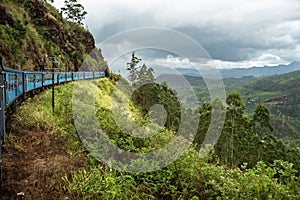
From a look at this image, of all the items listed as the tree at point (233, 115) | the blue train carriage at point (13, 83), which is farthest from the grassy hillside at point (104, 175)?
the tree at point (233, 115)

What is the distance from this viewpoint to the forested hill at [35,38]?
19.7 m

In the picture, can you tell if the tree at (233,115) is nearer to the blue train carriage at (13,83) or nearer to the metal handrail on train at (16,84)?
the metal handrail on train at (16,84)

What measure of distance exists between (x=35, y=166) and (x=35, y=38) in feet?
75.7

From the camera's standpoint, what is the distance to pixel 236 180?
5379 millimetres

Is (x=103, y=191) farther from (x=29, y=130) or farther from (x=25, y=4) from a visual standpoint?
(x=25, y=4)

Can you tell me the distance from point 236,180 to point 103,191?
276 centimetres

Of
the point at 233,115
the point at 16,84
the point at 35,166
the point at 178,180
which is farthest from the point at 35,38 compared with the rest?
the point at 178,180

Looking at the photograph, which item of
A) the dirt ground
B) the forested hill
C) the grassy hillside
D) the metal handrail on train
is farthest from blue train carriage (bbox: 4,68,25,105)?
the dirt ground

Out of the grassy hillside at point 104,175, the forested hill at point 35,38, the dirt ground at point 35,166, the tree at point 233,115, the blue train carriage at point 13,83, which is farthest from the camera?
the tree at point 233,115

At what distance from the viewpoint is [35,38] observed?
25.2 metres

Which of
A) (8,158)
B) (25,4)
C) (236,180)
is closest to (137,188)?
(236,180)

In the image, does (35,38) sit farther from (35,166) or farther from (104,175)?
(104,175)

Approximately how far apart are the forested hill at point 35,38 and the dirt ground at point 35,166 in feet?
18.9

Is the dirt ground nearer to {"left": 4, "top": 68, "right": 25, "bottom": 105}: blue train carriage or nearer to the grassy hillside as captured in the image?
the grassy hillside
